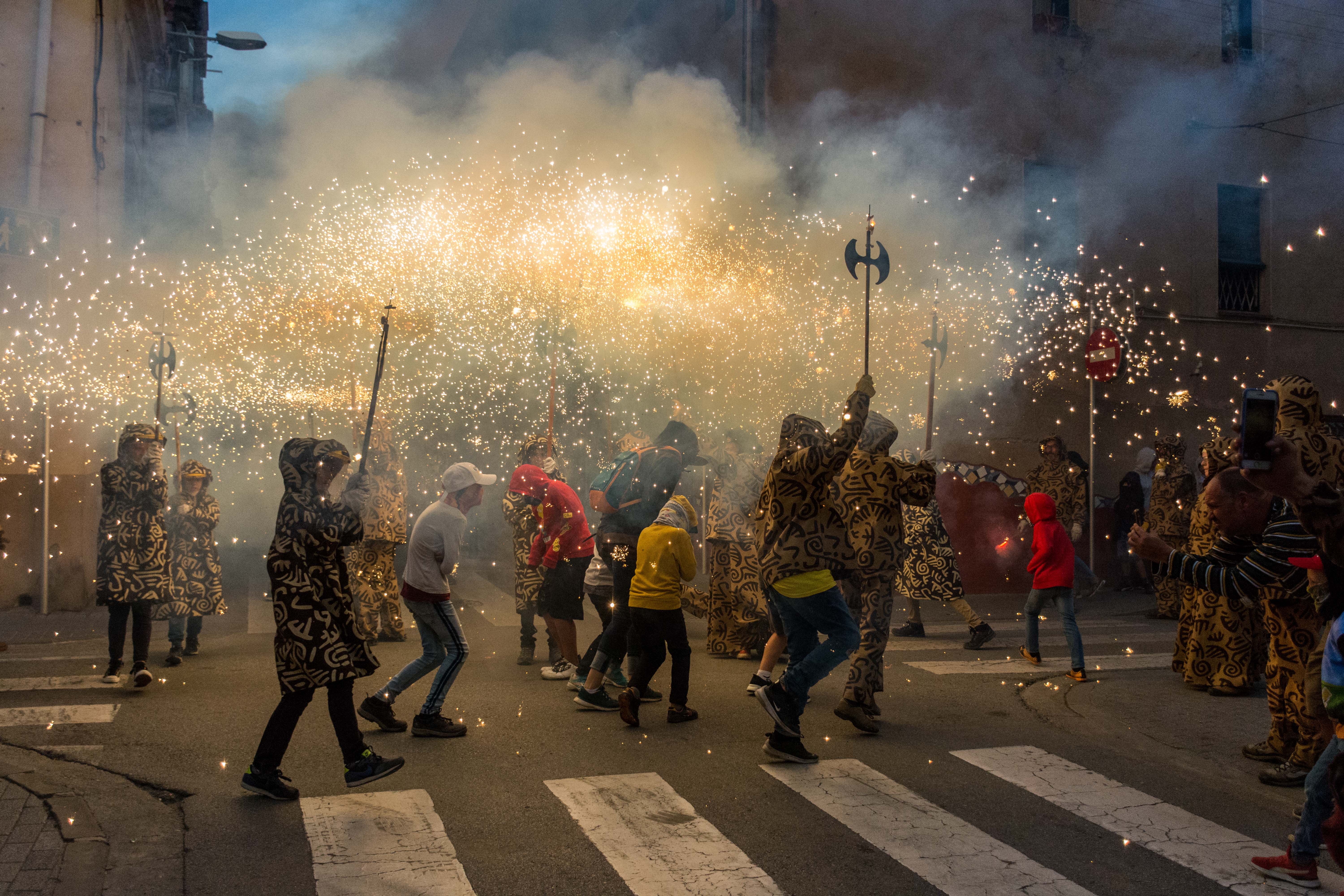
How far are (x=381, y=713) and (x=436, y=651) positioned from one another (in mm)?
421

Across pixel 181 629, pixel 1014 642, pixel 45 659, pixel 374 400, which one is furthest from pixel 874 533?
pixel 45 659

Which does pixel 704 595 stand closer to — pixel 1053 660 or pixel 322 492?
pixel 1053 660

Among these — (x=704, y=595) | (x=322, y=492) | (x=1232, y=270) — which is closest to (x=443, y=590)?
(x=322, y=492)

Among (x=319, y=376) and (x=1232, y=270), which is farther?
(x=319, y=376)

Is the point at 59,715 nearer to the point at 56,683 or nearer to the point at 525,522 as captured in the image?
the point at 56,683

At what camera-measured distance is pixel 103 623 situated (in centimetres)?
909

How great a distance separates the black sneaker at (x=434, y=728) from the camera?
17.1ft

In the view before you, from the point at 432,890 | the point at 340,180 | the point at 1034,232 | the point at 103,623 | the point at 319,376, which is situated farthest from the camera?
the point at 319,376

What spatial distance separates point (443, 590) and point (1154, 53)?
458 inches

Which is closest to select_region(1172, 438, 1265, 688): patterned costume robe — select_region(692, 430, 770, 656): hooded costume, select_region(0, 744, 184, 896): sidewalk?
select_region(692, 430, 770, 656): hooded costume

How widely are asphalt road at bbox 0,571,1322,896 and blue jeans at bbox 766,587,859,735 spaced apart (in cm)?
42

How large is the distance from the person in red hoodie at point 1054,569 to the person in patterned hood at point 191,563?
5.86 metres

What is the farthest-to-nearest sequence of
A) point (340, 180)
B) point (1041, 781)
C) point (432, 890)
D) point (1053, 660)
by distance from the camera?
point (340, 180) → point (1053, 660) → point (1041, 781) → point (432, 890)

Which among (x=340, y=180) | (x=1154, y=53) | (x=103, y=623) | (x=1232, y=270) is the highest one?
(x=1154, y=53)
